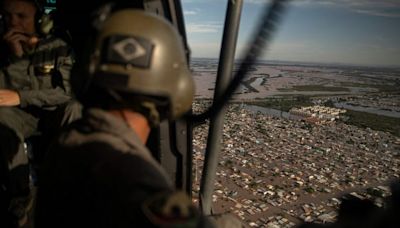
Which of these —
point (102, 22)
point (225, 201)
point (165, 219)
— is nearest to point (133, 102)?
point (102, 22)

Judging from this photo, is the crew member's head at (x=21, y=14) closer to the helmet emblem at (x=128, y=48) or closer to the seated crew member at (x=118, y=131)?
the seated crew member at (x=118, y=131)

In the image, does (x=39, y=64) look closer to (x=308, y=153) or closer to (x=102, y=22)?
(x=102, y=22)

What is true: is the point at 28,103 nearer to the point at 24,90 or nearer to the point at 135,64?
the point at 24,90

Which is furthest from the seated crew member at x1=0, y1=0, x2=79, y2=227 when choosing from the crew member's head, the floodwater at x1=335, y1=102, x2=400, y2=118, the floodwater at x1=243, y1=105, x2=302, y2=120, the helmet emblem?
the floodwater at x1=335, y1=102, x2=400, y2=118

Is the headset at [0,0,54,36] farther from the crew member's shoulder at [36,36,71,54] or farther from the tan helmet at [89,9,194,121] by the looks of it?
the tan helmet at [89,9,194,121]

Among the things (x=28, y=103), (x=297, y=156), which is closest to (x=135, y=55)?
(x=28, y=103)

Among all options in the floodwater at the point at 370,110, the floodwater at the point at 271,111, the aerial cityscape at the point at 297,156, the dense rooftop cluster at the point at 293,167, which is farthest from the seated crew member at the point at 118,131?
the floodwater at the point at 370,110
